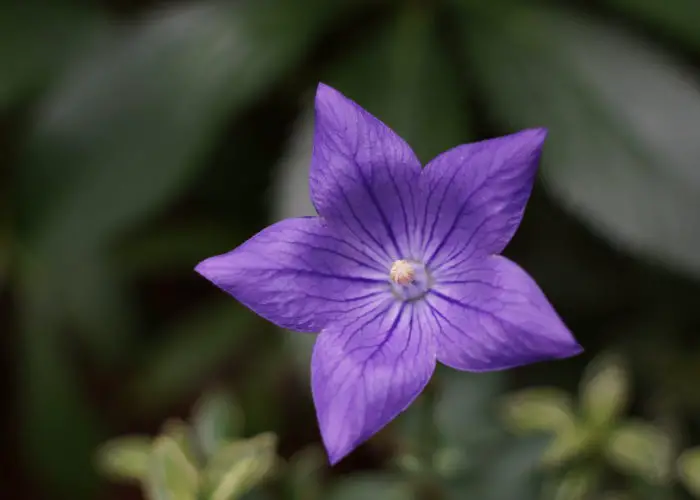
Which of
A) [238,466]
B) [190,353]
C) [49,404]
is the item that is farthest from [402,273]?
[49,404]

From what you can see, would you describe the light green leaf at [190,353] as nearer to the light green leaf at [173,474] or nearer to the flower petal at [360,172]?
the light green leaf at [173,474]

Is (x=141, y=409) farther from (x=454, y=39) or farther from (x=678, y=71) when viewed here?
(x=678, y=71)

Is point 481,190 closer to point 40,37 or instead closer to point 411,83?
point 411,83

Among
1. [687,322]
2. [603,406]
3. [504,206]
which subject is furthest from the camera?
[687,322]

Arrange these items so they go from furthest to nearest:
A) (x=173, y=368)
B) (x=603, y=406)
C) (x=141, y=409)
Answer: (x=141, y=409) < (x=173, y=368) < (x=603, y=406)

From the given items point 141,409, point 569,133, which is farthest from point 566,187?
point 141,409

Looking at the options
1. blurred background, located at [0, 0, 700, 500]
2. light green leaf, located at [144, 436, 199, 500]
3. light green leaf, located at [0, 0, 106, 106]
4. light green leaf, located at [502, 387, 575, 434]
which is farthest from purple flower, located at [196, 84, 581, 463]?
light green leaf, located at [0, 0, 106, 106]
